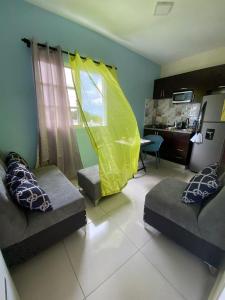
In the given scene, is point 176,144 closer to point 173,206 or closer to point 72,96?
point 173,206

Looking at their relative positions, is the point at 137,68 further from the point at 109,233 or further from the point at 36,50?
the point at 109,233

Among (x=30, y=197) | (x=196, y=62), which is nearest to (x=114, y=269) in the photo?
(x=30, y=197)

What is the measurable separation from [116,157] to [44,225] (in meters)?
1.10

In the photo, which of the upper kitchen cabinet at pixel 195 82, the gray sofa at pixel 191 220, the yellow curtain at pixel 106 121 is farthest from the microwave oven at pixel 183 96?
the gray sofa at pixel 191 220

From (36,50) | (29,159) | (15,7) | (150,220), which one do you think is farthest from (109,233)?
(15,7)

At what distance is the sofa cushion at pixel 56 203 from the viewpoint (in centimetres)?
115

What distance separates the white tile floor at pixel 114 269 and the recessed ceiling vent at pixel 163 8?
8.95 ft

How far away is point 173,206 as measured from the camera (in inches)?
50.7

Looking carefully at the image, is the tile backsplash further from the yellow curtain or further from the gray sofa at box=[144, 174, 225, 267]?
the gray sofa at box=[144, 174, 225, 267]

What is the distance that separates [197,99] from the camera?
2975 millimetres

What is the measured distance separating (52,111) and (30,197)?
→ 140cm

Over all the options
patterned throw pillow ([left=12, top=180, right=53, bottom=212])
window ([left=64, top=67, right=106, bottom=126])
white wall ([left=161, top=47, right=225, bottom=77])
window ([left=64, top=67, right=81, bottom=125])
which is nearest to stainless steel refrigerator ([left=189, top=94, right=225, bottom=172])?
white wall ([left=161, top=47, right=225, bottom=77])

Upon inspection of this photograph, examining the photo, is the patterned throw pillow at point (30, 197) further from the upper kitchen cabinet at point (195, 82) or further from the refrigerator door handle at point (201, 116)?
the upper kitchen cabinet at point (195, 82)

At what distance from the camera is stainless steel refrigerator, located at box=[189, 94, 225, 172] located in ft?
8.19
